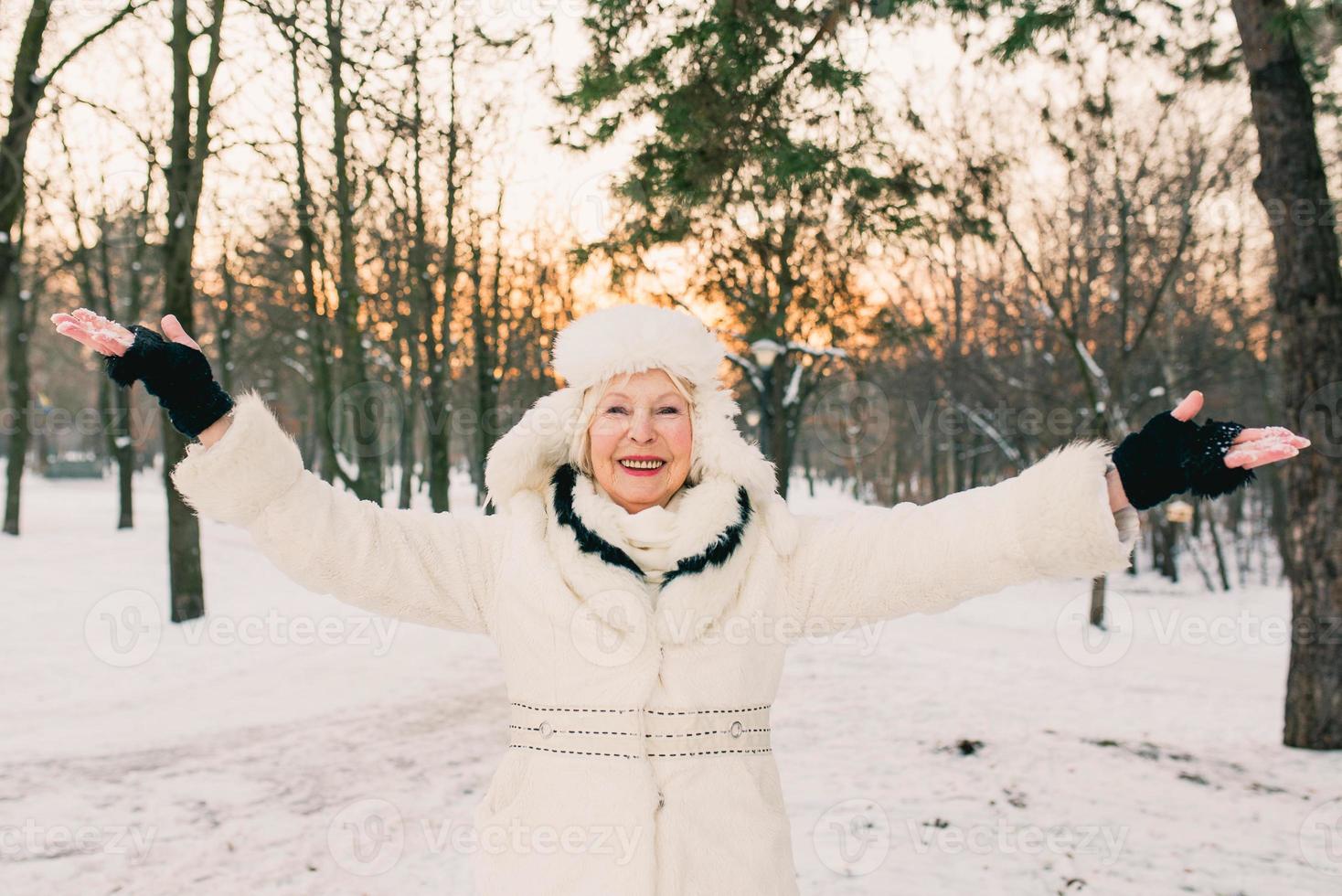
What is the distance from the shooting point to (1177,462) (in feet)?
5.41

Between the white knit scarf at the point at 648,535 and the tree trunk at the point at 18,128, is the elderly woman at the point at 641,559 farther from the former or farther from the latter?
the tree trunk at the point at 18,128

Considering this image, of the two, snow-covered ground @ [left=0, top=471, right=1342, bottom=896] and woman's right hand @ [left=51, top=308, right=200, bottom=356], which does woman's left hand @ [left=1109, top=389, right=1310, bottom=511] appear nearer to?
woman's right hand @ [left=51, top=308, right=200, bottom=356]

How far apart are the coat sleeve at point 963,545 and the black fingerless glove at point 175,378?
4.17 feet

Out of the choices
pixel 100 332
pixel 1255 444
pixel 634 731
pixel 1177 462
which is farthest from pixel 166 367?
pixel 1255 444

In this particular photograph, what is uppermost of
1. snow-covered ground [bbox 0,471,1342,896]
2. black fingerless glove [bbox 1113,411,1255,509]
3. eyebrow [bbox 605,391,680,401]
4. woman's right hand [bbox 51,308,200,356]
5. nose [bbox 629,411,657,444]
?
woman's right hand [bbox 51,308,200,356]

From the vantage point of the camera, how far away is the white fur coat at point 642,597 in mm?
1772

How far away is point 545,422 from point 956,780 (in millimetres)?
4142

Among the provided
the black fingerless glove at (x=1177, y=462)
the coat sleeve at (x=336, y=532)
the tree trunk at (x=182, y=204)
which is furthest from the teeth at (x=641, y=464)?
the tree trunk at (x=182, y=204)

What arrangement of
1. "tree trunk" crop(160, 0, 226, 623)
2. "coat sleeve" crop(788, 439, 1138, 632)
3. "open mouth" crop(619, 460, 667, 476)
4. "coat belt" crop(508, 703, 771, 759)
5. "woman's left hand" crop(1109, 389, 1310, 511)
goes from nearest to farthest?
"woman's left hand" crop(1109, 389, 1310, 511)
"coat sleeve" crop(788, 439, 1138, 632)
"coat belt" crop(508, 703, 771, 759)
"open mouth" crop(619, 460, 667, 476)
"tree trunk" crop(160, 0, 226, 623)

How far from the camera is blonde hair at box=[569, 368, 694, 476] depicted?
2.16 m

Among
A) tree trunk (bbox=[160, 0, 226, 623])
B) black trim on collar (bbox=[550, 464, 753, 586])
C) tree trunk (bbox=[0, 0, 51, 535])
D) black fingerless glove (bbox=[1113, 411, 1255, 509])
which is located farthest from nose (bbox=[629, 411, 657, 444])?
tree trunk (bbox=[160, 0, 226, 623])

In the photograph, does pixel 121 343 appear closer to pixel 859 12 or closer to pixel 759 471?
pixel 759 471

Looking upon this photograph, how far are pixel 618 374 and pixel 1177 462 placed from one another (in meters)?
1.20

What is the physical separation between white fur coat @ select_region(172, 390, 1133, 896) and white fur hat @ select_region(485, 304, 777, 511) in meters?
0.01
